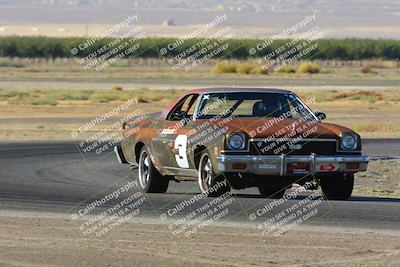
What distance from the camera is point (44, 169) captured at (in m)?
23.1

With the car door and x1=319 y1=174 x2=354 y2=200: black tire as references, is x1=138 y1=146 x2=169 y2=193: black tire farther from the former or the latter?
x1=319 y1=174 x2=354 y2=200: black tire

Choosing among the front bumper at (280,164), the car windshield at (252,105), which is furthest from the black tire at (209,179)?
the car windshield at (252,105)

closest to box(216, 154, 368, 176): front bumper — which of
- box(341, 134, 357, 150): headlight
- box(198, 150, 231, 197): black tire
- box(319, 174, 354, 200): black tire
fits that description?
box(341, 134, 357, 150): headlight

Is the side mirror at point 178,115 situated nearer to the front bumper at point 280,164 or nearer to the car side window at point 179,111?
the car side window at point 179,111

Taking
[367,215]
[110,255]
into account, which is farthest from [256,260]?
[367,215]

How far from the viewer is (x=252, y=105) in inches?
674

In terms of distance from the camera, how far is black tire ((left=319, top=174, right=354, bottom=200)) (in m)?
16.7

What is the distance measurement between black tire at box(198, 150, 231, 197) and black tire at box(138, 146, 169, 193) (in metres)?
1.43

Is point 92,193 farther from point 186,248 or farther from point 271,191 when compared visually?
point 186,248

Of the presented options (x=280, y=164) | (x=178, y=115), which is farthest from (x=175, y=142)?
(x=280, y=164)

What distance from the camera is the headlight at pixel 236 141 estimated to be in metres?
15.8

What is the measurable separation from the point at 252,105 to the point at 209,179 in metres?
1.42

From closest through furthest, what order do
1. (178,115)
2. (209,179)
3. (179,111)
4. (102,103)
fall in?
(209,179) < (178,115) < (179,111) < (102,103)

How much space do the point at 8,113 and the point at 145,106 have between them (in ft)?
22.6
